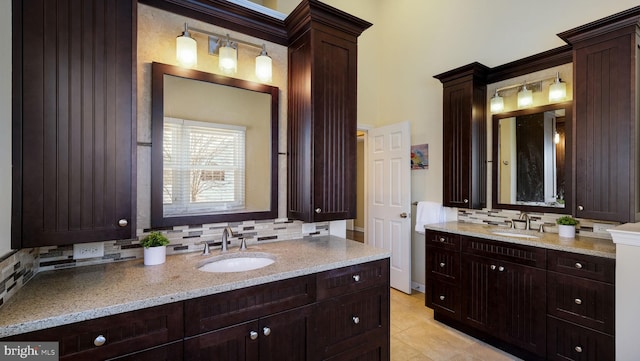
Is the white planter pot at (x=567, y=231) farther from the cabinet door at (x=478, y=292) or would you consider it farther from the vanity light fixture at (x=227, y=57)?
the vanity light fixture at (x=227, y=57)

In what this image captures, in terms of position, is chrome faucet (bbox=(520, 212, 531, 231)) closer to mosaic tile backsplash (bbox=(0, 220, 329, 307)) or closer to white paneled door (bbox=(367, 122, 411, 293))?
white paneled door (bbox=(367, 122, 411, 293))

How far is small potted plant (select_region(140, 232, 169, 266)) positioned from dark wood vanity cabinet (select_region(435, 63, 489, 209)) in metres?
2.81

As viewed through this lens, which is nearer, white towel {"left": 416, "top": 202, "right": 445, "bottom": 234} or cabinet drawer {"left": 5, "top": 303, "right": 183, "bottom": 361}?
cabinet drawer {"left": 5, "top": 303, "right": 183, "bottom": 361}

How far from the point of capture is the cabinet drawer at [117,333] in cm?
100

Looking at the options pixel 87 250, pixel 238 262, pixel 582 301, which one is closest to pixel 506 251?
pixel 582 301

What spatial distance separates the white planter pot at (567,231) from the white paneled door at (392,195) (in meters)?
1.49

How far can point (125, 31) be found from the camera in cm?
135

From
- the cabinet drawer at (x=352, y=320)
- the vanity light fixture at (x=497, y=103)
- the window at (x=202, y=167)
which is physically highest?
the vanity light fixture at (x=497, y=103)

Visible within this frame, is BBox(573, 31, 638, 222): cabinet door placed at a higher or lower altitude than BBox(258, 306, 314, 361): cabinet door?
higher

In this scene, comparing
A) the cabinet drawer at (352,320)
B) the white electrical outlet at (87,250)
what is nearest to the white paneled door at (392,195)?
the cabinet drawer at (352,320)

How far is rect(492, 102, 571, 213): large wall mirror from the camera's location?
2504mm

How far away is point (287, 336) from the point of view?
1462 mm

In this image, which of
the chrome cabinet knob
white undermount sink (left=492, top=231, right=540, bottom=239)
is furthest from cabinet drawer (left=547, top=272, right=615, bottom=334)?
the chrome cabinet knob

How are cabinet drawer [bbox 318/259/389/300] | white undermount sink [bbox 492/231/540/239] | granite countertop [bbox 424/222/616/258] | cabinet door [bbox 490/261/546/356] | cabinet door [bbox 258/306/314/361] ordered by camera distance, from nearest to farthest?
1. cabinet door [bbox 258/306/314/361]
2. cabinet drawer [bbox 318/259/389/300]
3. granite countertop [bbox 424/222/616/258]
4. cabinet door [bbox 490/261/546/356]
5. white undermount sink [bbox 492/231/540/239]
